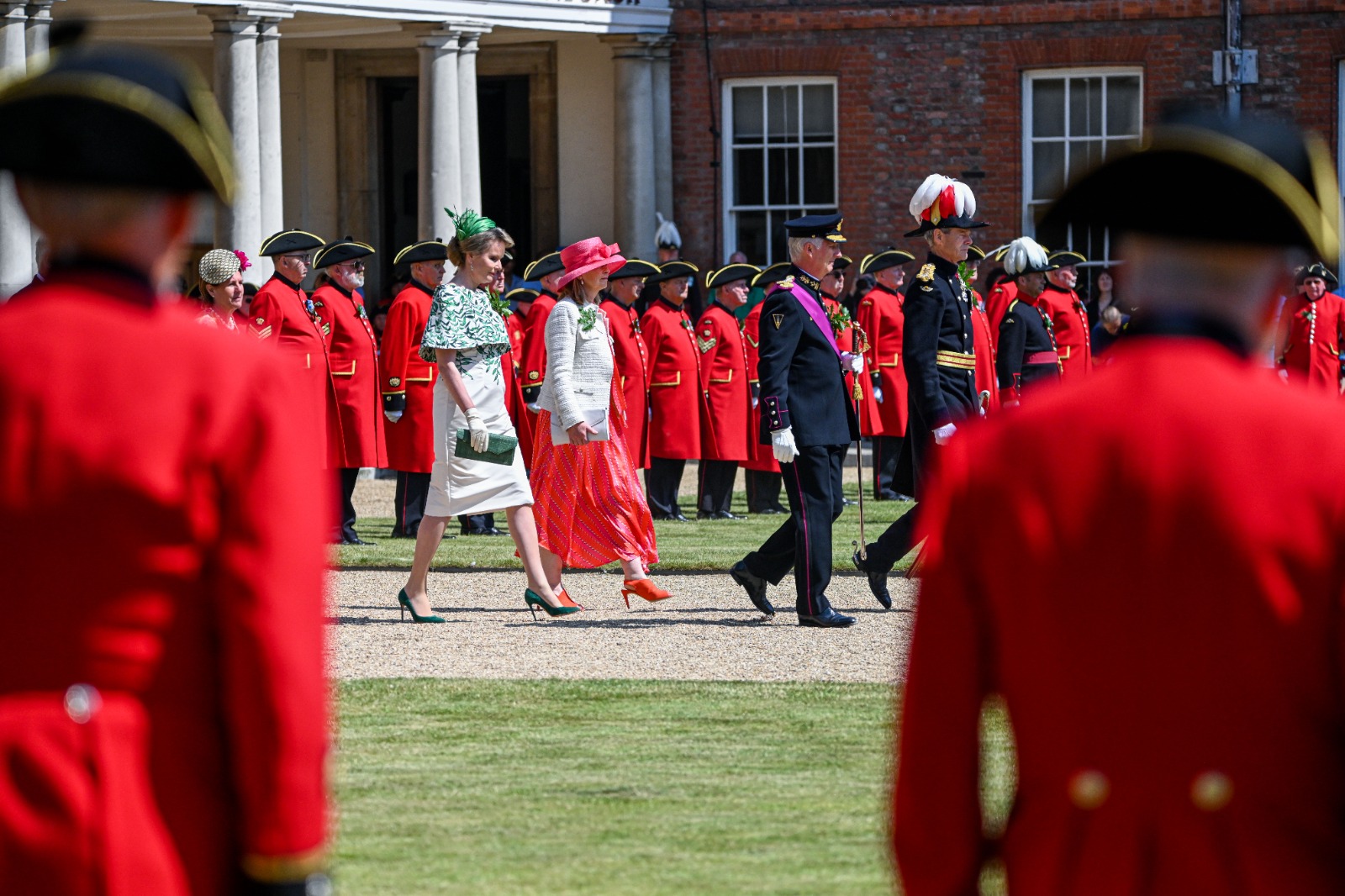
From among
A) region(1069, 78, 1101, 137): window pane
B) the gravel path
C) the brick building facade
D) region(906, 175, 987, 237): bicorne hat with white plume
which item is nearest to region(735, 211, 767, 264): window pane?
the brick building facade

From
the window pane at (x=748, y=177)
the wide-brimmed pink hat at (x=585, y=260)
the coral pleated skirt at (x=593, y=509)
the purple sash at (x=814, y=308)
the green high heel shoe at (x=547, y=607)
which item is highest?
the window pane at (x=748, y=177)

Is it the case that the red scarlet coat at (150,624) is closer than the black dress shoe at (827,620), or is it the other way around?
the red scarlet coat at (150,624)

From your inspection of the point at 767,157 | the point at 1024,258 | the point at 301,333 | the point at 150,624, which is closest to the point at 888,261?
the point at 1024,258

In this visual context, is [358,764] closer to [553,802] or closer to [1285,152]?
[553,802]

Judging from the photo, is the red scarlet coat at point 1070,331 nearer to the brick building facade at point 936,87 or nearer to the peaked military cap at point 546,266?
the peaked military cap at point 546,266

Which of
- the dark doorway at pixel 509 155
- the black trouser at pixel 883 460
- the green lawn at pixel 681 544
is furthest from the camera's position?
the dark doorway at pixel 509 155

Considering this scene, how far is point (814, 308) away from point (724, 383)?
7106 millimetres

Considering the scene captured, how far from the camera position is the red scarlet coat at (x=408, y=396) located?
14242mm

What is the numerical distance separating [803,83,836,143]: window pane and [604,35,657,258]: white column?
1.64 m

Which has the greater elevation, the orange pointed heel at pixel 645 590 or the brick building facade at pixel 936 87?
the brick building facade at pixel 936 87

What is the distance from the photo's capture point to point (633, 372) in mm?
15789

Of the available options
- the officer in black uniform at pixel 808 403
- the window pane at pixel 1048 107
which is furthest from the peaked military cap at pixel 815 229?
the window pane at pixel 1048 107

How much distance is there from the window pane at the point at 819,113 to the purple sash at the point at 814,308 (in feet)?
45.3

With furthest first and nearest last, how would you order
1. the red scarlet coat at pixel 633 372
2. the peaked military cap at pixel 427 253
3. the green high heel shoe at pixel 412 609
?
the red scarlet coat at pixel 633 372
the peaked military cap at pixel 427 253
the green high heel shoe at pixel 412 609
